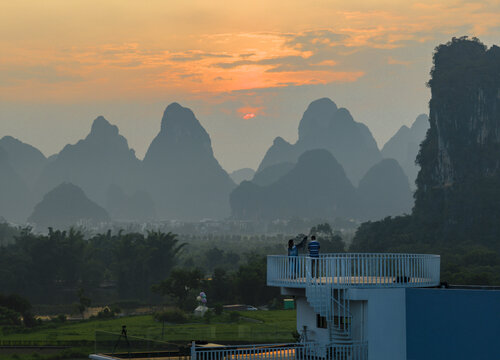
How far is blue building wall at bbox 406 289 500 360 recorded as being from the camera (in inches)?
848

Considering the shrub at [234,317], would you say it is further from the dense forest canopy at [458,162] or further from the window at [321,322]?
the dense forest canopy at [458,162]

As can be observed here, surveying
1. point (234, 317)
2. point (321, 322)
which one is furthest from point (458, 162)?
point (321, 322)

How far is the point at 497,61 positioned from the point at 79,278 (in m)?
85.9

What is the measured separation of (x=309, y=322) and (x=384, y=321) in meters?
3.11

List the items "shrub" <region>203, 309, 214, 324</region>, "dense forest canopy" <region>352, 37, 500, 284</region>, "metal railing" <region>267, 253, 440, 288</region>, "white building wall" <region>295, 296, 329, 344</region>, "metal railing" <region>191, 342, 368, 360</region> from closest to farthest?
1. "metal railing" <region>191, 342, 368, 360</region>
2. "metal railing" <region>267, 253, 440, 288</region>
3. "white building wall" <region>295, 296, 329, 344</region>
4. "shrub" <region>203, 309, 214, 324</region>
5. "dense forest canopy" <region>352, 37, 500, 284</region>

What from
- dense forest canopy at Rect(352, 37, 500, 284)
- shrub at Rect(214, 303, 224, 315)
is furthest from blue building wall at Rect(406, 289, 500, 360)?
dense forest canopy at Rect(352, 37, 500, 284)

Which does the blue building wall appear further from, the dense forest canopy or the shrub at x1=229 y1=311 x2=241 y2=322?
the dense forest canopy

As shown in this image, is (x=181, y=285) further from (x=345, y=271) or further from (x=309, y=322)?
(x=345, y=271)

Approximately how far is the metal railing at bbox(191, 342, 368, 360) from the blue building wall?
1605 millimetres

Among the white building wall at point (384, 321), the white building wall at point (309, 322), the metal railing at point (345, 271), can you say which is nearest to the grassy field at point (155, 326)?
the white building wall at point (309, 322)

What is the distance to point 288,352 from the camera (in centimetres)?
2483

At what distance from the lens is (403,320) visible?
894 inches

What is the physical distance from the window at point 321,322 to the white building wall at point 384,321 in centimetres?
145

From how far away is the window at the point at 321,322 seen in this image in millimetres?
24875
